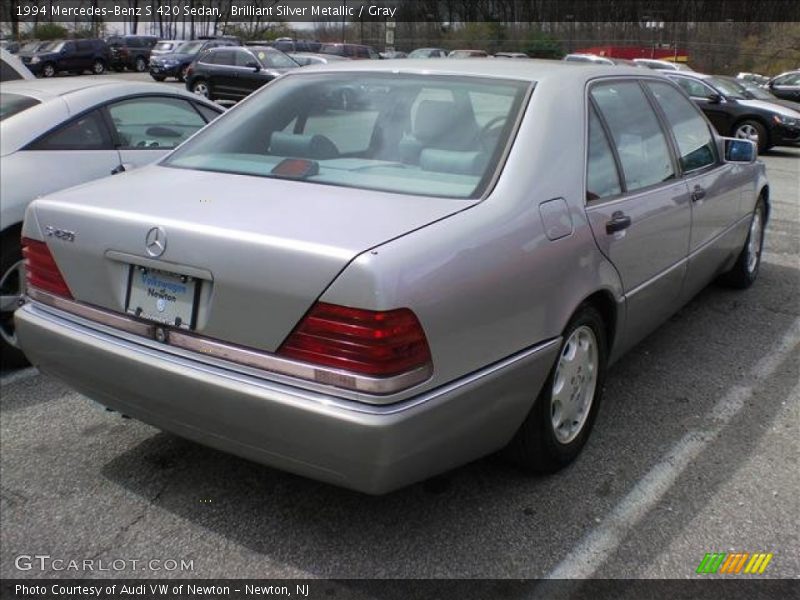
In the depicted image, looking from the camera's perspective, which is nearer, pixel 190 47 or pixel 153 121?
pixel 153 121

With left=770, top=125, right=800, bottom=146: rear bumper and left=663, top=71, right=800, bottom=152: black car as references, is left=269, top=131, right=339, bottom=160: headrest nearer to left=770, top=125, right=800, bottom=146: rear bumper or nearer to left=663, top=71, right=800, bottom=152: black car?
left=663, top=71, right=800, bottom=152: black car

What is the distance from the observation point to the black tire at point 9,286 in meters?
4.07

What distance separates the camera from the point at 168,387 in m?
2.52

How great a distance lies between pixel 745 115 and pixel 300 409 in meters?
15.9

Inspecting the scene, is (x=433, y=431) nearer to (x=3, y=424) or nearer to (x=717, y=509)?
(x=717, y=509)

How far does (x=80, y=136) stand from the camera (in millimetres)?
4734

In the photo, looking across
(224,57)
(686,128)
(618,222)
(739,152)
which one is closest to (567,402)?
(618,222)

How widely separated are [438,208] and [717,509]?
5.17ft

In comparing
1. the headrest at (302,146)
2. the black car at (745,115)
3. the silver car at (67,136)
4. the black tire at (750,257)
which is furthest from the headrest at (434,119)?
the black car at (745,115)

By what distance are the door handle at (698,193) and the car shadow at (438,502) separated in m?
1.03

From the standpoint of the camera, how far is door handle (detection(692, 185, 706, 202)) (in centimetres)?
411

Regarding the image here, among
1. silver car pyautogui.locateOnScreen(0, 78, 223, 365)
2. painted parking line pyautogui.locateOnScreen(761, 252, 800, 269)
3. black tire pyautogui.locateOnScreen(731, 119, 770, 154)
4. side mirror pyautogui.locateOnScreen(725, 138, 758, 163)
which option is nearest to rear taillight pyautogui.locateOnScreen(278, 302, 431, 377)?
silver car pyautogui.locateOnScreen(0, 78, 223, 365)

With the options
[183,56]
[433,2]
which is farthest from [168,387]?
[433,2]
